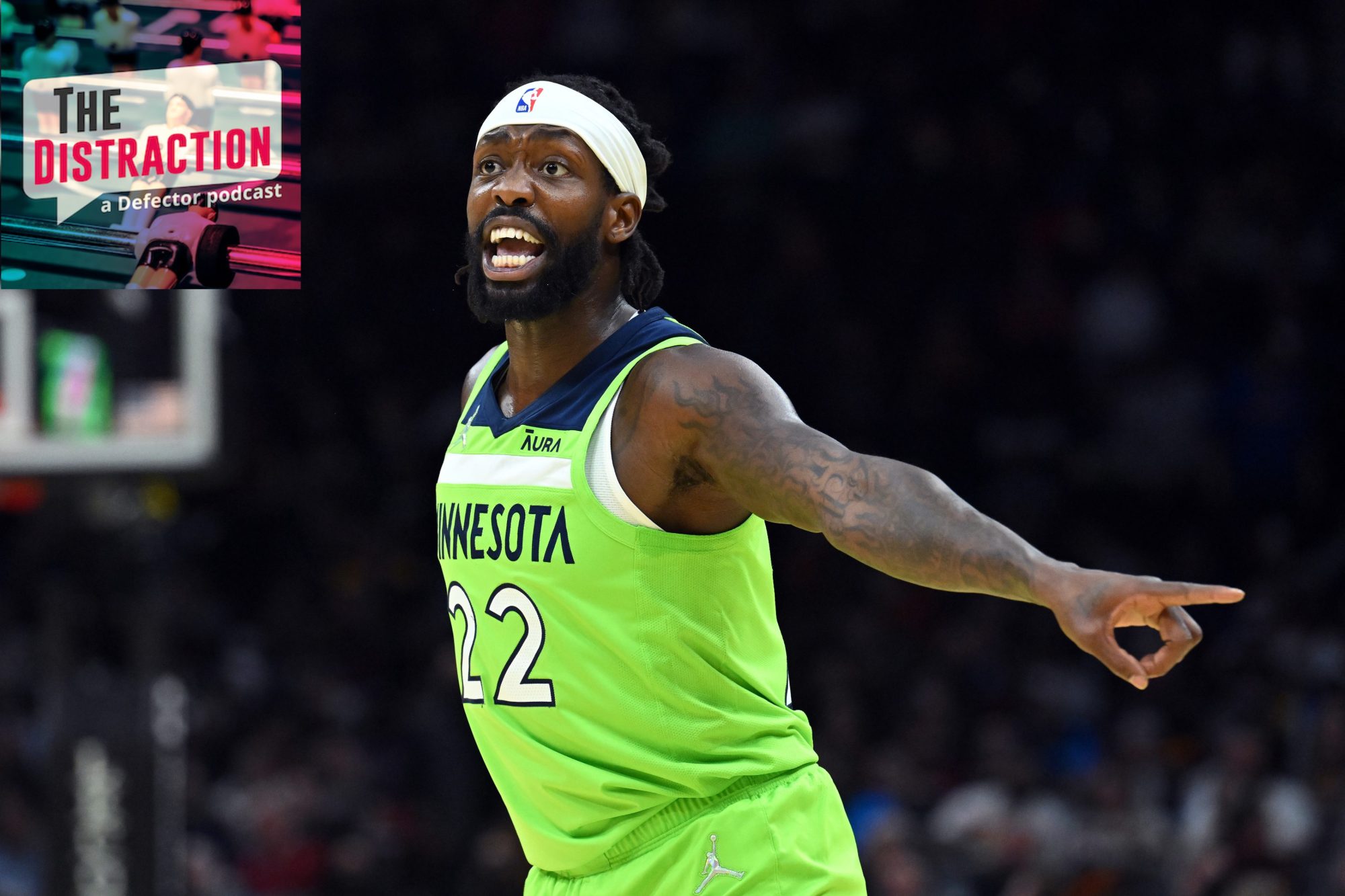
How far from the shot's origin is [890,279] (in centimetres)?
1102

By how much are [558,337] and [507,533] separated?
0.45 m

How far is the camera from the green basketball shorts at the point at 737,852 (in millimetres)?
3449

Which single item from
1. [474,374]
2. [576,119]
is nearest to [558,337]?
[576,119]

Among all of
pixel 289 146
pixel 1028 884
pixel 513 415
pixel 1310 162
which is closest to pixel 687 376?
pixel 513 415

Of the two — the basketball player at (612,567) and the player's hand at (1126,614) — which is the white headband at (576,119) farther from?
the player's hand at (1126,614)

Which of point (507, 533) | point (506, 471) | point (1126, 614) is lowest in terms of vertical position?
point (1126, 614)

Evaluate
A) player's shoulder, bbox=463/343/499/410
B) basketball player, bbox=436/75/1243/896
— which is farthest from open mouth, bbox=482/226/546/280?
player's shoulder, bbox=463/343/499/410

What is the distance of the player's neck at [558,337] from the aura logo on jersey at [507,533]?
0.28 metres

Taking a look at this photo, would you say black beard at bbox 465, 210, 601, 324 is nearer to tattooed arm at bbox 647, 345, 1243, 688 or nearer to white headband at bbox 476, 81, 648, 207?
white headband at bbox 476, 81, 648, 207

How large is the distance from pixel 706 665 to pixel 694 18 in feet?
29.1

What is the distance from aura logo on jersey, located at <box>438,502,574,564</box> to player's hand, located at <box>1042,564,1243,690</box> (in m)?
1.15

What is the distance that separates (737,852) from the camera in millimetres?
3467

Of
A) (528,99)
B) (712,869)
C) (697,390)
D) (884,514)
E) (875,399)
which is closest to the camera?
(884,514)

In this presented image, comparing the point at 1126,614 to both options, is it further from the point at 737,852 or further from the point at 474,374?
the point at 474,374
